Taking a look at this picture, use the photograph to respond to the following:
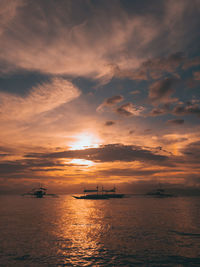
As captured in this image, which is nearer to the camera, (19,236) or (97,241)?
(97,241)

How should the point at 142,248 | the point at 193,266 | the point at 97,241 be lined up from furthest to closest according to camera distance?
the point at 97,241 < the point at 142,248 < the point at 193,266

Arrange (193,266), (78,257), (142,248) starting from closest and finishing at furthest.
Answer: (193,266) < (78,257) < (142,248)

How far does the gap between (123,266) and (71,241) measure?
58.0ft

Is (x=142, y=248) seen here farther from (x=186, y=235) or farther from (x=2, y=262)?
(x=2, y=262)

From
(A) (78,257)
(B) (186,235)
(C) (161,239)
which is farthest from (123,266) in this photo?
(B) (186,235)

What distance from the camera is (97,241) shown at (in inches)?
1674

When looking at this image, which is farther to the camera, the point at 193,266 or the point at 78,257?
the point at 78,257

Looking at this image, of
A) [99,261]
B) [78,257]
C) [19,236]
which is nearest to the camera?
[99,261]

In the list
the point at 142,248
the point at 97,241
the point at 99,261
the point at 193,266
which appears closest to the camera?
the point at 193,266

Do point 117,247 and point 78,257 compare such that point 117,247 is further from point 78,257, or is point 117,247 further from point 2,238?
point 2,238

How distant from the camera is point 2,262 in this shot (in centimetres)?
2923

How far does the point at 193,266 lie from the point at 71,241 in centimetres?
2387

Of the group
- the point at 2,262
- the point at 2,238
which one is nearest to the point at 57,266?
the point at 2,262

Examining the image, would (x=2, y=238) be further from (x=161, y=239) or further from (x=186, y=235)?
(x=186, y=235)
